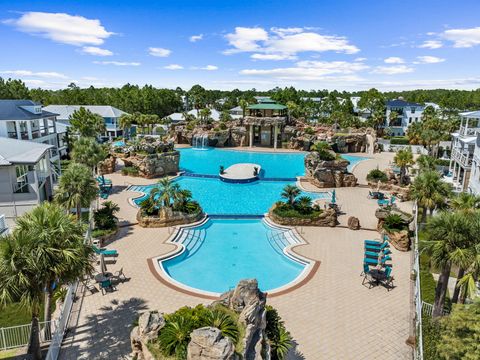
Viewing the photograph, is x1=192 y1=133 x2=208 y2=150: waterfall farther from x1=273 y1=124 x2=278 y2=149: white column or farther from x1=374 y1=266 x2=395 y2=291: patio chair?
x1=374 y1=266 x2=395 y2=291: patio chair

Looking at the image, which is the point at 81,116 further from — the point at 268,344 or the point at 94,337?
the point at 268,344

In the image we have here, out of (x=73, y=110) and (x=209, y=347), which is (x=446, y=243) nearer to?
(x=209, y=347)

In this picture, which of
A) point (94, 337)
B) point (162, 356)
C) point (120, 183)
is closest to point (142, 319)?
point (162, 356)

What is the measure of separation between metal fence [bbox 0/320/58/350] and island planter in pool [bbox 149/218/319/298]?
5535mm

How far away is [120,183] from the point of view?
120 feet

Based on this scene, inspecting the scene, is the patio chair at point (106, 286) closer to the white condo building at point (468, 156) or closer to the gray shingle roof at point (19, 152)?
the gray shingle roof at point (19, 152)

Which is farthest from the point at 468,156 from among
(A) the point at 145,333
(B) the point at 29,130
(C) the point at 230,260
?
(B) the point at 29,130

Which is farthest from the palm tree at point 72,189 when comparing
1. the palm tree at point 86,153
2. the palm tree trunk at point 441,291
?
the palm tree trunk at point 441,291

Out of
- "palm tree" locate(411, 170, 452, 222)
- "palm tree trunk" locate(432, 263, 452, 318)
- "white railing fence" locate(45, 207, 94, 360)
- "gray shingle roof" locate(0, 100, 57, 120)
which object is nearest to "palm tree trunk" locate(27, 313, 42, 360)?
"white railing fence" locate(45, 207, 94, 360)

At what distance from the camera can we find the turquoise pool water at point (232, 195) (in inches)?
1174

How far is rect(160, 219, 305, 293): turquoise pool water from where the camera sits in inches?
721

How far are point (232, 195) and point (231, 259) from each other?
1395 cm

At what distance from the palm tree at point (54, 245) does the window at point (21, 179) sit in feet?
45.6

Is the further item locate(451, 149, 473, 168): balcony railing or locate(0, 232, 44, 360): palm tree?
locate(451, 149, 473, 168): balcony railing
